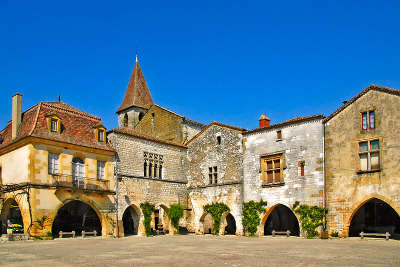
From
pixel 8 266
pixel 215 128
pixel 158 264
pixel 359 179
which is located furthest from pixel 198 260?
pixel 215 128

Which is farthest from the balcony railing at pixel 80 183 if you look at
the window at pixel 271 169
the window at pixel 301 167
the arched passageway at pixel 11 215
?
the window at pixel 301 167

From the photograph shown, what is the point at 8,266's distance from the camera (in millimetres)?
12656

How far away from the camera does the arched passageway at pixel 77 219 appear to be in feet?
94.1

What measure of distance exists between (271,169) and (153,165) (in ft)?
27.9

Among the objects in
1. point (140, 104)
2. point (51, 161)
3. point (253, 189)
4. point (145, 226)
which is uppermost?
point (140, 104)

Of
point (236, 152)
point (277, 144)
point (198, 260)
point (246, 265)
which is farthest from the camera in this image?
point (236, 152)

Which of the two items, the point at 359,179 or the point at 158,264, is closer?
the point at 158,264

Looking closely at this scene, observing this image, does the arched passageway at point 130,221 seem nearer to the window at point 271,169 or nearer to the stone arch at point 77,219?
the stone arch at point 77,219

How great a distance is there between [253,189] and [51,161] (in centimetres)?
1292

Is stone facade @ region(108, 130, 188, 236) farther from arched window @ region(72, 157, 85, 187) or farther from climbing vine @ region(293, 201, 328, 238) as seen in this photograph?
climbing vine @ region(293, 201, 328, 238)

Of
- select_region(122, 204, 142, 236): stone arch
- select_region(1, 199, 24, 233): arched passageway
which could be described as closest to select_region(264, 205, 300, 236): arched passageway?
select_region(122, 204, 142, 236): stone arch

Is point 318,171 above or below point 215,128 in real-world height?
below

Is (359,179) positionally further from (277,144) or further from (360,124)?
(277,144)

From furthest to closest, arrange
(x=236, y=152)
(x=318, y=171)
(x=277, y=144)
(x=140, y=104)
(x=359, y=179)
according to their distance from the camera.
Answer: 1. (x=140, y=104)
2. (x=236, y=152)
3. (x=277, y=144)
4. (x=318, y=171)
5. (x=359, y=179)
